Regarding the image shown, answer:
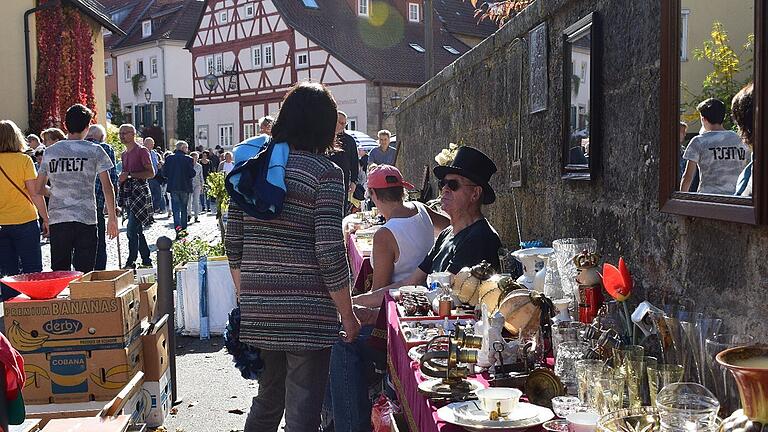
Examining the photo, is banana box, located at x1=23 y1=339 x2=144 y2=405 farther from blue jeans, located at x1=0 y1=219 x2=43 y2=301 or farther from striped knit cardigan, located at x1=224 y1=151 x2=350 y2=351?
blue jeans, located at x1=0 y1=219 x2=43 y2=301

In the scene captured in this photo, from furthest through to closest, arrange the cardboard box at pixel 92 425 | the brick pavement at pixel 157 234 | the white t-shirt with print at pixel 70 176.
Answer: the brick pavement at pixel 157 234, the white t-shirt with print at pixel 70 176, the cardboard box at pixel 92 425

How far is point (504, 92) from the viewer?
629 centimetres

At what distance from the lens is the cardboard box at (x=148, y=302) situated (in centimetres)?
509

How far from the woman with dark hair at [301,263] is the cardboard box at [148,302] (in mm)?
1625

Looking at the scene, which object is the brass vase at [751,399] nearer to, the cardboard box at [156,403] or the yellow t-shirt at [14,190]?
the cardboard box at [156,403]

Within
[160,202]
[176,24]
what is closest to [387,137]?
[160,202]

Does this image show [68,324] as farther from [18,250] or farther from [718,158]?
[718,158]

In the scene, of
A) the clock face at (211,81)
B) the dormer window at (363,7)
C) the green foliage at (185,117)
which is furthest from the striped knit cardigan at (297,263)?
the green foliage at (185,117)

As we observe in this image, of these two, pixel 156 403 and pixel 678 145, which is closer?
pixel 678 145

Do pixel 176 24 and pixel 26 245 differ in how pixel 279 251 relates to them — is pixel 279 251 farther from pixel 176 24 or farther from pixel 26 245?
pixel 176 24

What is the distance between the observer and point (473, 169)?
190 inches

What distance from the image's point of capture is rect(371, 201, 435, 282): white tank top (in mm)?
4953

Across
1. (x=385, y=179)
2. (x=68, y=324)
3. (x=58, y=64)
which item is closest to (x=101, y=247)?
(x=68, y=324)

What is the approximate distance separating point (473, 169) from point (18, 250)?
4.55 m
